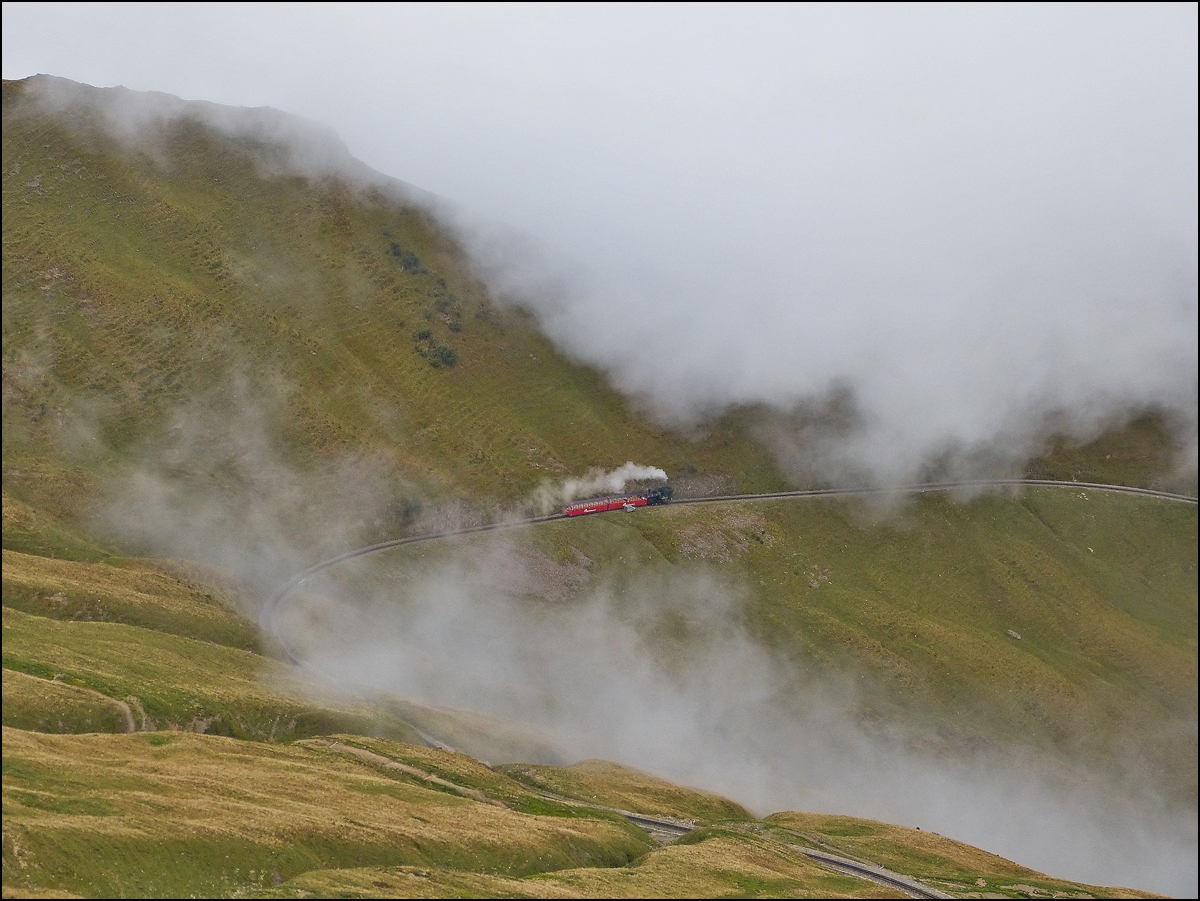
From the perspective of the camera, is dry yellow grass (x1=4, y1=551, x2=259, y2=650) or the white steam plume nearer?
dry yellow grass (x1=4, y1=551, x2=259, y2=650)

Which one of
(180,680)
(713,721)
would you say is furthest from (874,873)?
(180,680)

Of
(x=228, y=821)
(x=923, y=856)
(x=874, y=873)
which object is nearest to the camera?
(x=228, y=821)

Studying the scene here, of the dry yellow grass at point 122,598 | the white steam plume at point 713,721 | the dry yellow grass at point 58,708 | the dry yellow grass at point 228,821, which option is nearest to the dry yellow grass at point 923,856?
the white steam plume at point 713,721

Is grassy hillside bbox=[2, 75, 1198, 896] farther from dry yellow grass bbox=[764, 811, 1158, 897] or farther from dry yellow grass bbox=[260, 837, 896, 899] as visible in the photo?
dry yellow grass bbox=[764, 811, 1158, 897]

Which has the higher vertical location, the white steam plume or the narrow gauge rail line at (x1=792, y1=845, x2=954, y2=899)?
the white steam plume

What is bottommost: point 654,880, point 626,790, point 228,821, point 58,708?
point 654,880

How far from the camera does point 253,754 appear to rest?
96688mm

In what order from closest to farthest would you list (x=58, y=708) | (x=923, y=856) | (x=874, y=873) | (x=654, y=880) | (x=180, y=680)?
(x=58, y=708) → (x=654, y=880) → (x=180, y=680) → (x=874, y=873) → (x=923, y=856)

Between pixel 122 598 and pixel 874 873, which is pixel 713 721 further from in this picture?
pixel 122 598

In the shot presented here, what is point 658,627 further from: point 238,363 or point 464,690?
point 238,363

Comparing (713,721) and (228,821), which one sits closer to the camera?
(228,821)

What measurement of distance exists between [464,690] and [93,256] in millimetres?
120611

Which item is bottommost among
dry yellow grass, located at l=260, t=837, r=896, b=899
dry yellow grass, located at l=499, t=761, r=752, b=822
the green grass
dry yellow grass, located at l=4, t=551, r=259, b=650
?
dry yellow grass, located at l=260, t=837, r=896, b=899

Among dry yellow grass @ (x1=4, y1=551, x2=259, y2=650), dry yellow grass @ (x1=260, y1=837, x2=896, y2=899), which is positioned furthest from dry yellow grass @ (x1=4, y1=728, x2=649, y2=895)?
dry yellow grass @ (x1=4, y1=551, x2=259, y2=650)
